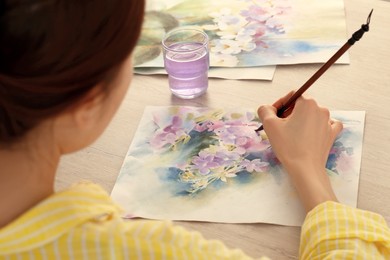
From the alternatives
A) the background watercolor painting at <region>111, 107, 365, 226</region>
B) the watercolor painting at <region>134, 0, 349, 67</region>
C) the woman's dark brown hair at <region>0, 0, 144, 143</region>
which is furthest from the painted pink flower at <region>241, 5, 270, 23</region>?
the woman's dark brown hair at <region>0, 0, 144, 143</region>

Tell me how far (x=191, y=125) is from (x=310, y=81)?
197 mm

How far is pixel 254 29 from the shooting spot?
1.22m

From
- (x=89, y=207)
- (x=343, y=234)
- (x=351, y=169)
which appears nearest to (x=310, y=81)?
(x=351, y=169)

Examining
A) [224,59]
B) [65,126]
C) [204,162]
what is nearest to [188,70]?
[224,59]

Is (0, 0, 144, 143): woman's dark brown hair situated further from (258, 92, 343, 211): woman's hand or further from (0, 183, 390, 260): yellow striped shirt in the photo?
(258, 92, 343, 211): woman's hand

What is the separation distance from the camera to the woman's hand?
892 mm

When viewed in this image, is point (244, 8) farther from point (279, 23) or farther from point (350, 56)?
point (350, 56)

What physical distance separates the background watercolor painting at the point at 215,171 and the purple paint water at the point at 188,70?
0.05 meters

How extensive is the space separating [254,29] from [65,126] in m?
0.67

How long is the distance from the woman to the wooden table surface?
91 millimetres

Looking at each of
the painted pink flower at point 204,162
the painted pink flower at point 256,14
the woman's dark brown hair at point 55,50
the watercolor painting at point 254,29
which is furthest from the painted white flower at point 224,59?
the woman's dark brown hair at point 55,50

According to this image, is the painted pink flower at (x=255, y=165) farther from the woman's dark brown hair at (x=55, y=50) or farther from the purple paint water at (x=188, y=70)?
the woman's dark brown hair at (x=55, y=50)

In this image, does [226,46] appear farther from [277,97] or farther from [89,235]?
[89,235]

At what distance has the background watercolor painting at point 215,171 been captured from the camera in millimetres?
899
